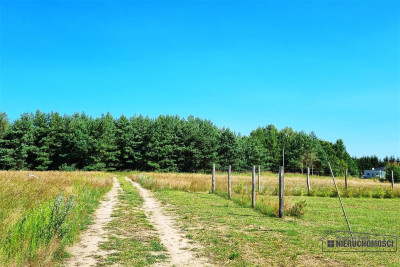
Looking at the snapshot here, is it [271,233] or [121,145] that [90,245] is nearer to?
[271,233]

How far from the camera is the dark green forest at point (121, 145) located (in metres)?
52.2

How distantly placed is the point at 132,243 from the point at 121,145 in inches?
2171

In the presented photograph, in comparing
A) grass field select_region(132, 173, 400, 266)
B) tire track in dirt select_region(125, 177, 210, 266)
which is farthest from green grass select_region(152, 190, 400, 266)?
tire track in dirt select_region(125, 177, 210, 266)

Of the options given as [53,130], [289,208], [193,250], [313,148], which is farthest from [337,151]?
[193,250]

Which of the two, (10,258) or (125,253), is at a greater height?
(10,258)

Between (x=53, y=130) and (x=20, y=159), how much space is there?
7.68m

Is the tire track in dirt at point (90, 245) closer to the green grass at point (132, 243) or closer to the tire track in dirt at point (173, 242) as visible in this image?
the green grass at point (132, 243)

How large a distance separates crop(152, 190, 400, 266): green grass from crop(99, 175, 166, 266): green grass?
1095 mm

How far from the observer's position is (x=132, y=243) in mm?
6762

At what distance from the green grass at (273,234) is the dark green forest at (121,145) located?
46696mm

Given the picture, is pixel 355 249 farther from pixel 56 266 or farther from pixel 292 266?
pixel 56 266

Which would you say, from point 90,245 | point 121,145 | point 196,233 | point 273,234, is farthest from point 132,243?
point 121,145

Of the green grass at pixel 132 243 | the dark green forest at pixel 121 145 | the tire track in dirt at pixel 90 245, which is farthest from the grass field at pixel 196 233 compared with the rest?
the dark green forest at pixel 121 145

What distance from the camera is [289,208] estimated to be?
10961mm
